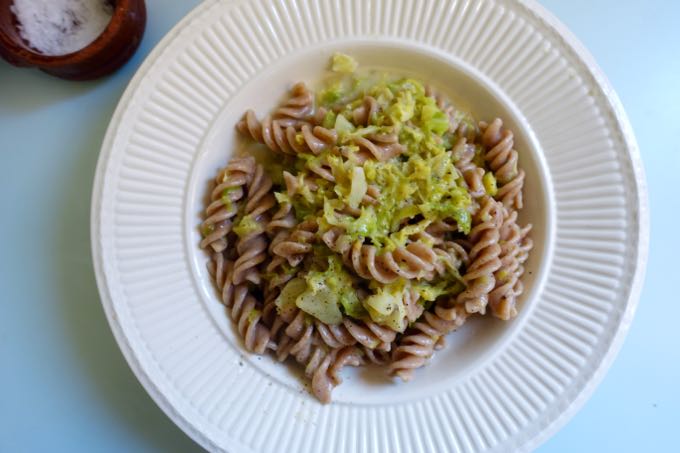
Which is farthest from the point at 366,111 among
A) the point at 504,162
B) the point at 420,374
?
the point at 420,374

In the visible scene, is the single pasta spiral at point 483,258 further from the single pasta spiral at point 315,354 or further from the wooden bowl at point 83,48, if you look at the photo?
the wooden bowl at point 83,48

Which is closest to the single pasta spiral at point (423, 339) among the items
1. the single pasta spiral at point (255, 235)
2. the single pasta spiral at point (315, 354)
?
the single pasta spiral at point (315, 354)

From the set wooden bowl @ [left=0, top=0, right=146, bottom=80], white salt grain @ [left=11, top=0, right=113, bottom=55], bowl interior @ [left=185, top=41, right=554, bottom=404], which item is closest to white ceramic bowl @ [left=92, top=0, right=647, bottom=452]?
bowl interior @ [left=185, top=41, right=554, bottom=404]

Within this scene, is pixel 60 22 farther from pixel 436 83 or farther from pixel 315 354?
pixel 315 354

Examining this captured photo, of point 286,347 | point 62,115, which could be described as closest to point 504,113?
point 286,347

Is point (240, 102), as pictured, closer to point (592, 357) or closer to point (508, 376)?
point (508, 376)

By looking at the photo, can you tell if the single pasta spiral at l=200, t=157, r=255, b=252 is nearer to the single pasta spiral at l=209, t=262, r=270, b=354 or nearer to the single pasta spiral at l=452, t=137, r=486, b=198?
the single pasta spiral at l=209, t=262, r=270, b=354
